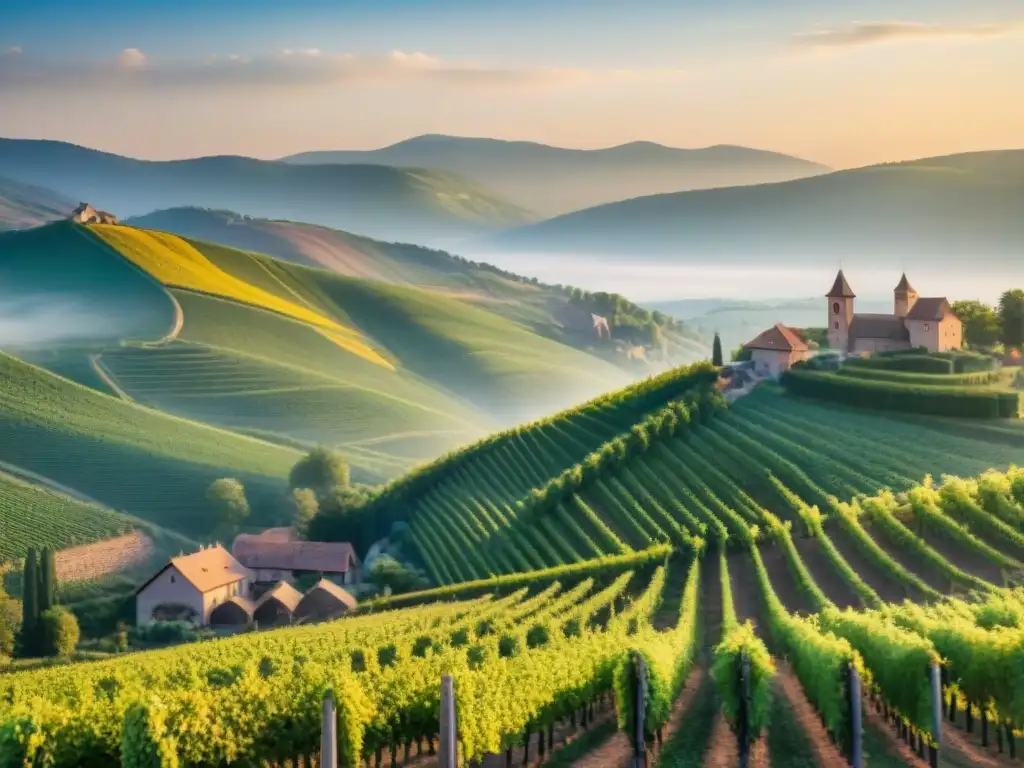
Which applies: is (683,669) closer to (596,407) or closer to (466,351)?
(596,407)

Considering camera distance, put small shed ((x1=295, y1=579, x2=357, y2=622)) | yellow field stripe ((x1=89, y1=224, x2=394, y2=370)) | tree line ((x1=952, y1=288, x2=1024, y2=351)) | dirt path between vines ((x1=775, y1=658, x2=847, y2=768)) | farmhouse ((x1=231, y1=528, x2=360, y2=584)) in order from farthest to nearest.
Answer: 1. yellow field stripe ((x1=89, y1=224, x2=394, y2=370))
2. tree line ((x1=952, y1=288, x2=1024, y2=351))
3. farmhouse ((x1=231, y1=528, x2=360, y2=584))
4. small shed ((x1=295, y1=579, x2=357, y2=622))
5. dirt path between vines ((x1=775, y1=658, x2=847, y2=768))

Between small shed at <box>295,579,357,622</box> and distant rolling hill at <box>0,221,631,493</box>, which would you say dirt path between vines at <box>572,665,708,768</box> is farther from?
distant rolling hill at <box>0,221,631,493</box>

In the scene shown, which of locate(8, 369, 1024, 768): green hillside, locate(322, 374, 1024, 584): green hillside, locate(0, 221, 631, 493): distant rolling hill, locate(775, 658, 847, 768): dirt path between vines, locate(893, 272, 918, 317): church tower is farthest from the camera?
locate(0, 221, 631, 493): distant rolling hill

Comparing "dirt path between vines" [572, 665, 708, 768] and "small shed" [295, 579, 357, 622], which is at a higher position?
"dirt path between vines" [572, 665, 708, 768]

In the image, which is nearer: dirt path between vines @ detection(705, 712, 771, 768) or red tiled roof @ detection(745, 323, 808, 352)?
dirt path between vines @ detection(705, 712, 771, 768)

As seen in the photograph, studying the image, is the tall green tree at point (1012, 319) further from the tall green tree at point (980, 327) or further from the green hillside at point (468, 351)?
Answer: the green hillside at point (468, 351)

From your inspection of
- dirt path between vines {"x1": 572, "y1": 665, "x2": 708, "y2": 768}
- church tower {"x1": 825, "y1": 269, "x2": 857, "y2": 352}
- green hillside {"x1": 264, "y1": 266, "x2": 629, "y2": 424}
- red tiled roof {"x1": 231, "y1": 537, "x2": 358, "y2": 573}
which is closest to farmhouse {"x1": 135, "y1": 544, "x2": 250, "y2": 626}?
red tiled roof {"x1": 231, "y1": 537, "x2": 358, "y2": 573}

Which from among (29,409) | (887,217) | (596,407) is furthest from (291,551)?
(887,217)
